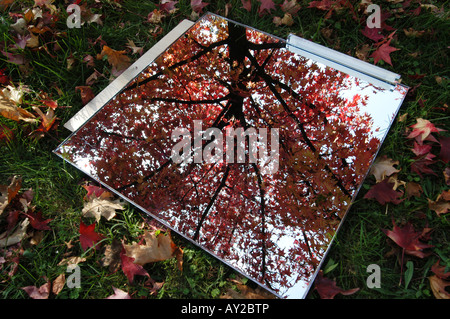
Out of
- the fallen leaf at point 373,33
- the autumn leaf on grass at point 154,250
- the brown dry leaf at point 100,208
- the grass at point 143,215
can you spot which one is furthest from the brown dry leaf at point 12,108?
the fallen leaf at point 373,33

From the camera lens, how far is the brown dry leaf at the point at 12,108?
6.99 feet

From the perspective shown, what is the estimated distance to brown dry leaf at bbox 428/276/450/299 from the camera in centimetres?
155

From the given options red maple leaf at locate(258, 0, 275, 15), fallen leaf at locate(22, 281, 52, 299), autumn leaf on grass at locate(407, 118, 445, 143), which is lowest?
fallen leaf at locate(22, 281, 52, 299)

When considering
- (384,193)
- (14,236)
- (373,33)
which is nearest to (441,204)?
(384,193)

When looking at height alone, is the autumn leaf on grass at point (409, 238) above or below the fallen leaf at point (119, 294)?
above

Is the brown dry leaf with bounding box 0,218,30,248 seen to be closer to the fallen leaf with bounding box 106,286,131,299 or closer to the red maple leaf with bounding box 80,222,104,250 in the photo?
the red maple leaf with bounding box 80,222,104,250

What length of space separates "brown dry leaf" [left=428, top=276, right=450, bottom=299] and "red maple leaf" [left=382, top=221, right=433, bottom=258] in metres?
0.12

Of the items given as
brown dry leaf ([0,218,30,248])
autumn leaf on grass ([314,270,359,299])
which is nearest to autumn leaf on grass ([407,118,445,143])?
autumn leaf on grass ([314,270,359,299])

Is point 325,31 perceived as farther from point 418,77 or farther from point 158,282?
point 158,282

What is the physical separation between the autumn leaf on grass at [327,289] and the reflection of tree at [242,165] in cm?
8

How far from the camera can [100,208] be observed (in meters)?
1.88

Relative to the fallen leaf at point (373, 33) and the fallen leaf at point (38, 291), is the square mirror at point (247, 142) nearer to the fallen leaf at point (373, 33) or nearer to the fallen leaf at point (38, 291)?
the fallen leaf at point (373, 33)

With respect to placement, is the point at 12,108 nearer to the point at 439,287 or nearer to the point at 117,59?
the point at 117,59
